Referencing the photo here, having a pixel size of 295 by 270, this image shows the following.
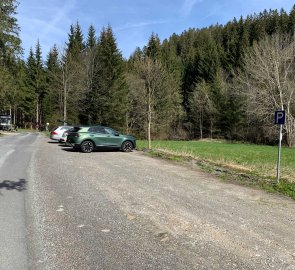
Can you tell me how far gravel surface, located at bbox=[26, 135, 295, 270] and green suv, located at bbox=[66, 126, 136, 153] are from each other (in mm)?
10584

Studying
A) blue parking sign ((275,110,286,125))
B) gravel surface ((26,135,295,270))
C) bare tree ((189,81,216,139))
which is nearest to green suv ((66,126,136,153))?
gravel surface ((26,135,295,270))

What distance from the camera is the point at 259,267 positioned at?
4582 mm

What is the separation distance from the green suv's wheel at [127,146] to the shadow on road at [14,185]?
1244 cm

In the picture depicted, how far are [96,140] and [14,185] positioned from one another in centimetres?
1201

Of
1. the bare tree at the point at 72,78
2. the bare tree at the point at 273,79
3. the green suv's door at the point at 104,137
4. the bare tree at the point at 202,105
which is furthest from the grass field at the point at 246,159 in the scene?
the bare tree at the point at 202,105

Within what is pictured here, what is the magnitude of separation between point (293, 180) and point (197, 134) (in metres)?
57.6

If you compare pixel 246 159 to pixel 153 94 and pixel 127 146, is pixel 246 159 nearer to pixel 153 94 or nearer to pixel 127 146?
pixel 127 146

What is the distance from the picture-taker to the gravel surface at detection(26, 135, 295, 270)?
188 inches

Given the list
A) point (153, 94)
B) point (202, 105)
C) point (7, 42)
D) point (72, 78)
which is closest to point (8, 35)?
point (7, 42)

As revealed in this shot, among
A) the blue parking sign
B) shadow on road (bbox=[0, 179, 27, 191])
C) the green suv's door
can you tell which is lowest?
shadow on road (bbox=[0, 179, 27, 191])

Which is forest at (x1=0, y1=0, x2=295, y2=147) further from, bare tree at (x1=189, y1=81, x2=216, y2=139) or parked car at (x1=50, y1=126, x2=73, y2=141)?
parked car at (x1=50, y1=126, x2=73, y2=141)

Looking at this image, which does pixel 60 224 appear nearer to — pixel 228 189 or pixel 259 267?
pixel 259 267

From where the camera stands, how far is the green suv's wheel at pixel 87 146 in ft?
70.0

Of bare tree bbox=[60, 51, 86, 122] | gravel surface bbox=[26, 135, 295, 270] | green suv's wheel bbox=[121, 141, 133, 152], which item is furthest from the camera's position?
bare tree bbox=[60, 51, 86, 122]
